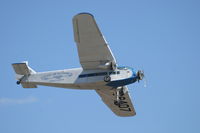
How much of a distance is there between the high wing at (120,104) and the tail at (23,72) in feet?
21.1

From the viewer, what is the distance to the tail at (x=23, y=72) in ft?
114

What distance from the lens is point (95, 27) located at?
2862 cm

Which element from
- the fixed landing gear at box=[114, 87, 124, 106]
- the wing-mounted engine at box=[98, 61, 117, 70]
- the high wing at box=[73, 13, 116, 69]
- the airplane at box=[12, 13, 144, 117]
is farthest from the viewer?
the fixed landing gear at box=[114, 87, 124, 106]

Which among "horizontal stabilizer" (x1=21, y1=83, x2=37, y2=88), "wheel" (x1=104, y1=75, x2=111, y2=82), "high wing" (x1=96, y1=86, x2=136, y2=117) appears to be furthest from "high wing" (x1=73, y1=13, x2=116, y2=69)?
"horizontal stabilizer" (x1=21, y1=83, x2=37, y2=88)

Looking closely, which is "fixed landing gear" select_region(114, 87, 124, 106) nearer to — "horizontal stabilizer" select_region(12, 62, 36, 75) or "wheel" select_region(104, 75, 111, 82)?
"wheel" select_region(104, 75, 111, 82)

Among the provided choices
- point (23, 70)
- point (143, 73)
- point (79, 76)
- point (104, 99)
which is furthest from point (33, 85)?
point (143, 73)

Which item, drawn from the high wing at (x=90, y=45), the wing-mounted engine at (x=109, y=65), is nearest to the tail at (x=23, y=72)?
the high wing at (x=90, y=45)

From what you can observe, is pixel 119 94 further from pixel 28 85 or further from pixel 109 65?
pixel 28 85

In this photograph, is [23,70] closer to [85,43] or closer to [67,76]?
[67,76]

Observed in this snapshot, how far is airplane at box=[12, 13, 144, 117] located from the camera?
2900cm

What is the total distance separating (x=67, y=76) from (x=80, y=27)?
603 cm

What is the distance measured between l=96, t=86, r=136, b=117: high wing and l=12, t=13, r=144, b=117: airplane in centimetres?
14

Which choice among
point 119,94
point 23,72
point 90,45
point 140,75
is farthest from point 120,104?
point 23,72

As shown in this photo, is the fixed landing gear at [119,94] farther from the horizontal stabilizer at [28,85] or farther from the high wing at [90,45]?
the horizontal stabilizer at [28,85]
